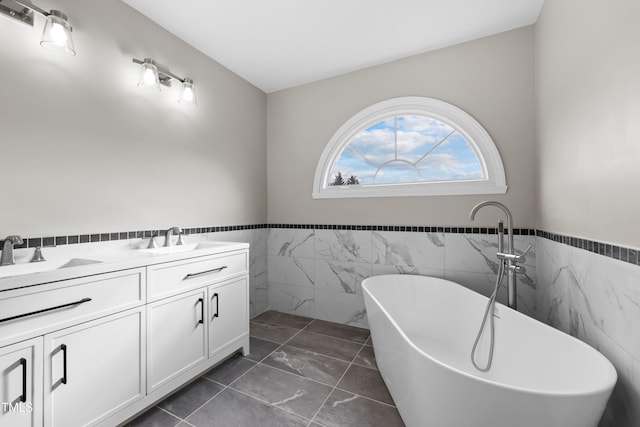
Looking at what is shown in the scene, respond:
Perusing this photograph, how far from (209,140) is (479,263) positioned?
252 centimetres

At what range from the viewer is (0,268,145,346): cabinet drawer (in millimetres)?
985

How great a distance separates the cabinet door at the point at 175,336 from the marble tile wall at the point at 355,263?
1.26m

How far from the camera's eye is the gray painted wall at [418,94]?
2031 mm

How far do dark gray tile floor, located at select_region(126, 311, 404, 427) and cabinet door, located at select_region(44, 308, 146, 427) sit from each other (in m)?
0.26

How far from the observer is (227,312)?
192 cm

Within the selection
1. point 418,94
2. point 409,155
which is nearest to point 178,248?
point 409,155

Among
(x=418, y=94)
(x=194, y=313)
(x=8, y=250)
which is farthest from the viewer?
(x=418, y=94)

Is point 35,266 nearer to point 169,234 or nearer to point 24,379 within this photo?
point 24,379

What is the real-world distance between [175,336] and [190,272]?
37 centimetres

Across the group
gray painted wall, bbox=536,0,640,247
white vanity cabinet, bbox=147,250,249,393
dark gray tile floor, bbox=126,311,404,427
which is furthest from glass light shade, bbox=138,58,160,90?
gray painted wall, bbox=536,0,640,247

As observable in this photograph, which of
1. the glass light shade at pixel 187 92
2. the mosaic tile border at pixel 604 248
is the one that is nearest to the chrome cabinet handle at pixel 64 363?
the glass light shade at pixel 187 92

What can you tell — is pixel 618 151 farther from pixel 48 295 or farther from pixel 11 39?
pixel 11 39

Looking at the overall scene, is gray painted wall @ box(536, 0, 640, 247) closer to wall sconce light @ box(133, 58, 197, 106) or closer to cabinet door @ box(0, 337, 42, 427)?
cabinet door @ box(0, 337, 42, 427)

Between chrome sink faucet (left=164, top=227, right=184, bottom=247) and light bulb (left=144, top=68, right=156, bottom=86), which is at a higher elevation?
light bulb (left=144, top=68, right=156, bottom=86)
